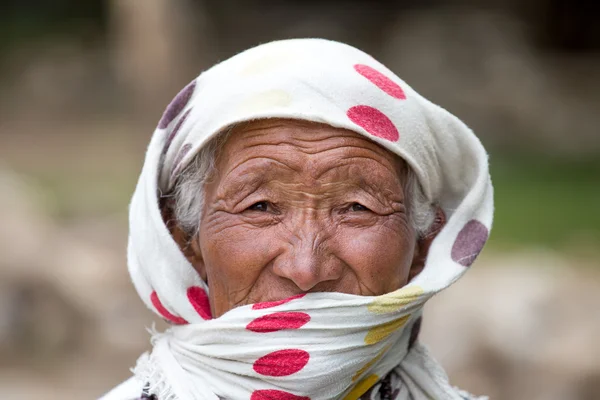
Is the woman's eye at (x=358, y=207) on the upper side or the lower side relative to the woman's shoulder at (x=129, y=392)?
upper

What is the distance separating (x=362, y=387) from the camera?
2.59 metres

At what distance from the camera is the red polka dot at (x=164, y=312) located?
2.64 metres

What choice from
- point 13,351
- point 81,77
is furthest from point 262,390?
point 81,77

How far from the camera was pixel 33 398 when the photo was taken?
6648 mm

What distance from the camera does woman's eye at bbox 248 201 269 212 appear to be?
2.49 m

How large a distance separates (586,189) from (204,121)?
8.64 meters

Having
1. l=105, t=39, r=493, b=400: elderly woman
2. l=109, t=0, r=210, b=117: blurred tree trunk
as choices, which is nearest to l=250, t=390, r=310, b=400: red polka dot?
l=105, t=39, r=493, b=400: elderly woman

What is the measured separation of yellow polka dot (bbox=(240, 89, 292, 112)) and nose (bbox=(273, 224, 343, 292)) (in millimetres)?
344

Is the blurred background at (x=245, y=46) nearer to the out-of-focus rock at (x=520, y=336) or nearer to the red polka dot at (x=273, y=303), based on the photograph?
the out-of-focus rock at (x=520, y=336)

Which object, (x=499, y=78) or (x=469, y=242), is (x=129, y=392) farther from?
(x=499, y=78)

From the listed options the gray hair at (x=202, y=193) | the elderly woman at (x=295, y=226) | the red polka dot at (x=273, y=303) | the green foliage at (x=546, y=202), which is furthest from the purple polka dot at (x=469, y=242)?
the green foliage at (x=546, y=202)

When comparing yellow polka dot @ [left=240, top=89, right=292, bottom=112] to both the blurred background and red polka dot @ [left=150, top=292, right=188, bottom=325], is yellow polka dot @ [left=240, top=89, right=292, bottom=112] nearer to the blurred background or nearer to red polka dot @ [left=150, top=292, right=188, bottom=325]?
red polka dot @ [left=150, top=292, right=188, bottom=325]

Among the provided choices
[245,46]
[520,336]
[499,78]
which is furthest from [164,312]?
[245,46]

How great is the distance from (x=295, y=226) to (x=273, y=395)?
0.46m
